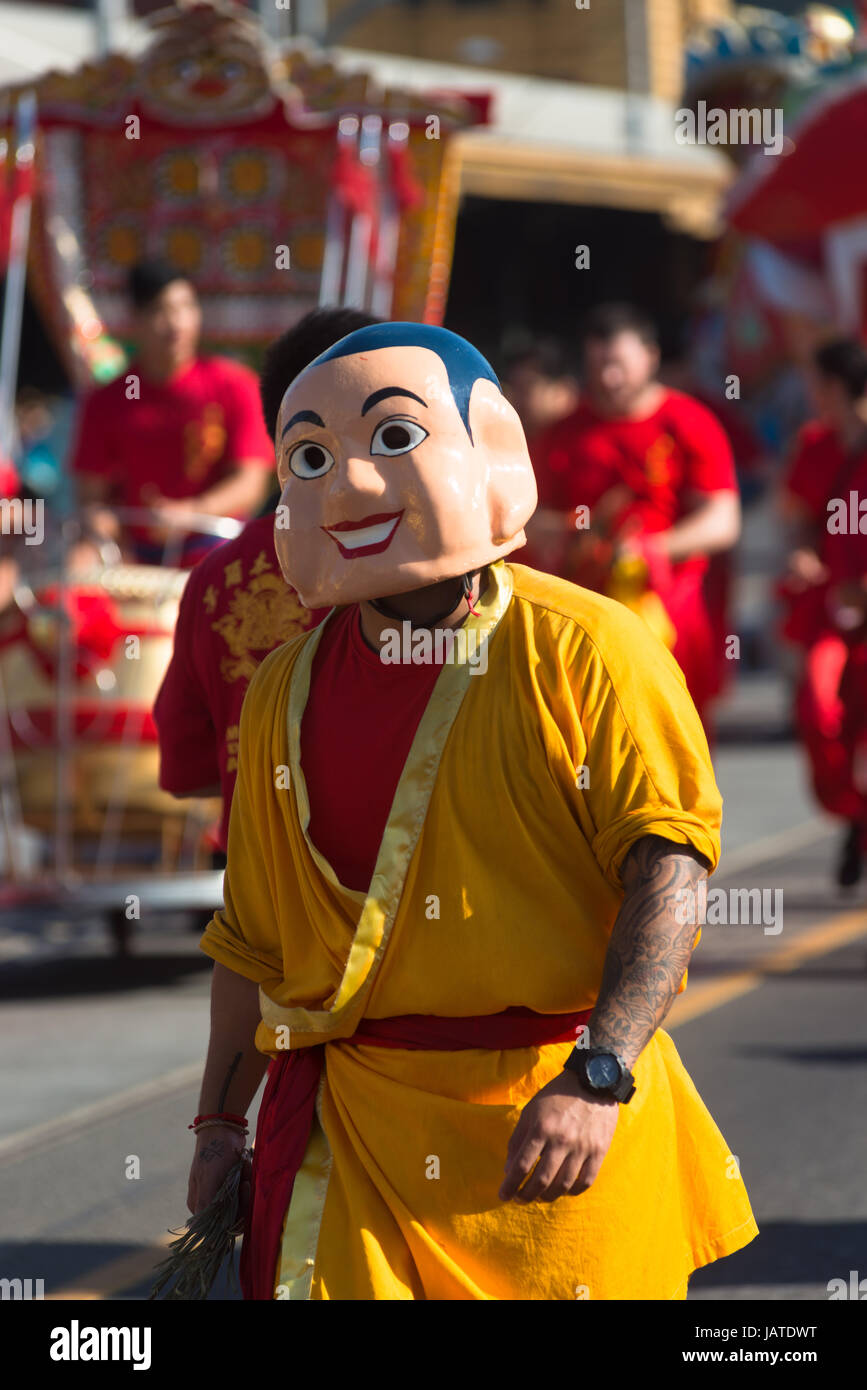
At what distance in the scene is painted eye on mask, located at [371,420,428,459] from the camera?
2.49 metres

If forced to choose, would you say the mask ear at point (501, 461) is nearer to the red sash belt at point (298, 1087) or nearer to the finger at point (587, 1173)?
the red sash belt at point (298, 1087)

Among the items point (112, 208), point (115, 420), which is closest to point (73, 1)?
point (112, 208)

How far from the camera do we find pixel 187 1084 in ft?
20.2

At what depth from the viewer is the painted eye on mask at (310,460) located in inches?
101

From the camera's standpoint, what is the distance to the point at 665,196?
2217cm

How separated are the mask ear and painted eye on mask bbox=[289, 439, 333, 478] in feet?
0.56

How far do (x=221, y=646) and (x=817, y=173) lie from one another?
12.3 m

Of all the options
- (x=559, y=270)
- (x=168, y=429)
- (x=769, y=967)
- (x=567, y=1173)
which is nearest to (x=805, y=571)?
(x=769, y=967)

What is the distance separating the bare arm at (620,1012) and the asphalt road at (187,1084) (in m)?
1.95

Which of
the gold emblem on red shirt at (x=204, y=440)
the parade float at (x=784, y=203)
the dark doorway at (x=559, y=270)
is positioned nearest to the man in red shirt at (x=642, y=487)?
the gold emblem on red shirt at (x=204, y=440)

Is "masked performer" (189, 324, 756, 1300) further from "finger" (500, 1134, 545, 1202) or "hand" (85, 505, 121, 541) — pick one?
"hand" (85, 505, 121, 541)

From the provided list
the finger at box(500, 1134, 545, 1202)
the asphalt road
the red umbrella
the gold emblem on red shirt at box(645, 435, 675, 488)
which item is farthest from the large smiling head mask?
the red umbrella

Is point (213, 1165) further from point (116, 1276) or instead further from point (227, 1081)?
point (116, 1276)
